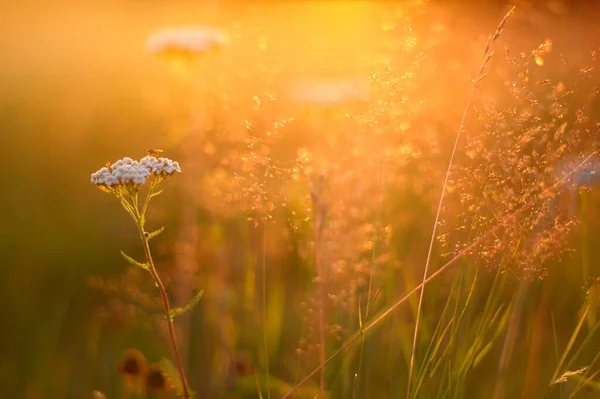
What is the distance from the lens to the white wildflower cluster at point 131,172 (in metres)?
1.23

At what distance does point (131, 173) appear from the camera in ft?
4.04

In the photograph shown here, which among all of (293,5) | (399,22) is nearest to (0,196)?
(399,22)

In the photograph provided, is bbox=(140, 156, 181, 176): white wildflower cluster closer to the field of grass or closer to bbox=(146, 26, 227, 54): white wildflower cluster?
the field of grass

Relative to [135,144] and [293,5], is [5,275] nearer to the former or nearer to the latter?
[135,144]

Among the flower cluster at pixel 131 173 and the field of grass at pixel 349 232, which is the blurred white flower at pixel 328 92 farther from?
the flower cluster at pixel 131 173

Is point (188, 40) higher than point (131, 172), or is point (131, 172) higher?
point (188, 40)

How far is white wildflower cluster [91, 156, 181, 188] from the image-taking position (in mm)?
1226

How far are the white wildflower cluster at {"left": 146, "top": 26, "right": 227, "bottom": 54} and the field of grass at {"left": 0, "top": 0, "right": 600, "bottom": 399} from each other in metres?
0.01

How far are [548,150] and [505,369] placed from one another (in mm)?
541

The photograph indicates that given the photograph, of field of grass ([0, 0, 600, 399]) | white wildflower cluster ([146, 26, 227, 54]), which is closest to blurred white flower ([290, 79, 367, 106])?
field of grass ([0, 0, 600, 399])

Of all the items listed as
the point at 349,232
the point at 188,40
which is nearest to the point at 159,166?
the point at 349,232

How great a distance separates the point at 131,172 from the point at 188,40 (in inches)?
49.5

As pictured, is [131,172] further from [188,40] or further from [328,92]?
[328,92]

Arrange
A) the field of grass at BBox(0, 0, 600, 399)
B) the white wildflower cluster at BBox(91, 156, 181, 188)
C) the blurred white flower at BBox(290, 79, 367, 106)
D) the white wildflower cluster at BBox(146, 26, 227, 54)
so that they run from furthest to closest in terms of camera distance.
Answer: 1. the blurred white flower at BBox(290, 79, 367, 106)
2. the white wildflower cluster at BBox(146, 26, 227, 54)
3. the field of grass at BBox(0, 0, 600, 399)
4. the white wildflower cluster at BBox(91, 156, 181, 188)
